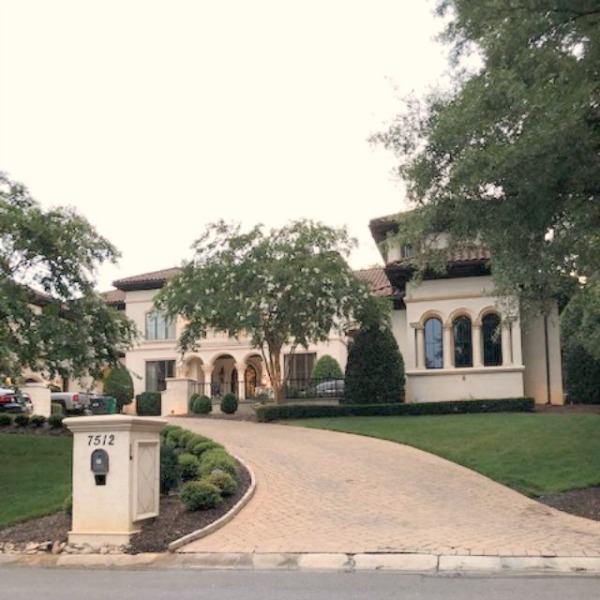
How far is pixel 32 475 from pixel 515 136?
11.6 meters

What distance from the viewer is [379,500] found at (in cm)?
1297

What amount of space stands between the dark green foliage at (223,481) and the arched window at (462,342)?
17.9m

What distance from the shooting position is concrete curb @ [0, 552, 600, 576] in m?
8.59

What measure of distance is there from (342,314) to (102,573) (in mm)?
19602

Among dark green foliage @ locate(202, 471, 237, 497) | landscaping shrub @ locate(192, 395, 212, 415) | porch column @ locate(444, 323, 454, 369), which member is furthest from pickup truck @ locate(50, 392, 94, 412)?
dark green foliage @ locate(202, 471, 237, 497)

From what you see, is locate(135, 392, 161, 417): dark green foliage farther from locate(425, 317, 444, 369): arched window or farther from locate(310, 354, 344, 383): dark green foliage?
locate(425, 317, 444, 369): arched window

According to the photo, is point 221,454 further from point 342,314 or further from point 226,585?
point 342,314

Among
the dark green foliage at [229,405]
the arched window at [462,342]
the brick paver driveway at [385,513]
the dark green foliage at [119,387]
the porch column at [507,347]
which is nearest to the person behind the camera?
the brick paver driveway at [385,513]

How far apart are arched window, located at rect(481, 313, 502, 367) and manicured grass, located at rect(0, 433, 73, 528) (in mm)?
15223

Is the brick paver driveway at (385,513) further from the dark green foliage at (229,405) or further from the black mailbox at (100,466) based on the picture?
the dark green foliage at (229,405)

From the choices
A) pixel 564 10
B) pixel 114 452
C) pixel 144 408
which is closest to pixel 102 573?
pixel 114 452

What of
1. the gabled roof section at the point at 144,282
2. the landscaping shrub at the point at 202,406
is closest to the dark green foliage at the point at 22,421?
the landscaping shrub at the point at 202,406

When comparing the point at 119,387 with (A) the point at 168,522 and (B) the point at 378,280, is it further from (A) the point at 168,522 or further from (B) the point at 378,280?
(A) the point at 168,522

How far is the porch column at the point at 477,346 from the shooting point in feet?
94.1
